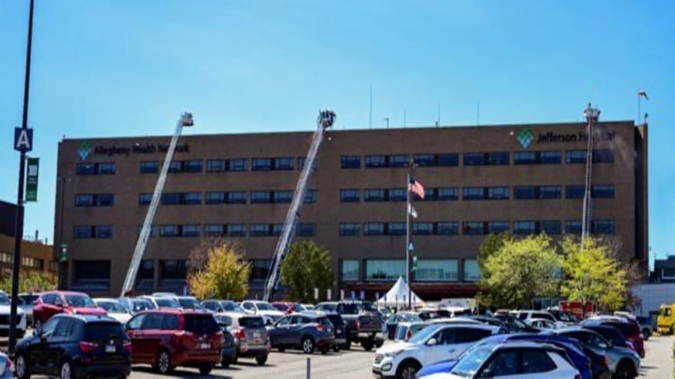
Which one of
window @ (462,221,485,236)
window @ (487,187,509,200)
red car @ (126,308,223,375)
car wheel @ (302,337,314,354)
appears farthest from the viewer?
window @ (487,187,509,200)

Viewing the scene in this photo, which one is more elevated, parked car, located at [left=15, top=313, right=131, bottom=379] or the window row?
the window row

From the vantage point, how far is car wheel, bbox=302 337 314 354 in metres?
39.4

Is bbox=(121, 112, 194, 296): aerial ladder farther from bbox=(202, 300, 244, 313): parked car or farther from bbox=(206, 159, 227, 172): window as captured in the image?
bbox=(202, 300, 244, 313): parked car

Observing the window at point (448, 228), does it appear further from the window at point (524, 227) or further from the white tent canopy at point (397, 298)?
the white tent canopy at point (397, 298)

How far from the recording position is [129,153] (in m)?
103

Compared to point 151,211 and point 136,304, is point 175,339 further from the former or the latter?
point 151,211

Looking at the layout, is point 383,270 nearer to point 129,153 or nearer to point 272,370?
point 129,153

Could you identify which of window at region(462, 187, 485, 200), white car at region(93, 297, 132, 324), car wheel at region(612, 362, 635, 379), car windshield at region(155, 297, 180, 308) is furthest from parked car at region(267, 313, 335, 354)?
window at region(462, 187, 485, 200)

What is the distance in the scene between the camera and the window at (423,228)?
3688 inches

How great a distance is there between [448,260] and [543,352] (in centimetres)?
7663

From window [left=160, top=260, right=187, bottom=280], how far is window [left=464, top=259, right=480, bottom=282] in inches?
1140

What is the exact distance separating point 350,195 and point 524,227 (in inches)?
695

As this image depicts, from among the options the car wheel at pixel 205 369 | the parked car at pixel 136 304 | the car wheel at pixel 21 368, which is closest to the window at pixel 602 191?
the parked car at pixel 136 304

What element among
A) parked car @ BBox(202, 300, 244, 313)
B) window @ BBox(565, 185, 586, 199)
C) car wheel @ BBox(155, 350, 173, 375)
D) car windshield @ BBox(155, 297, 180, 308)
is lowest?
car wheel @ BBox(155, 350, 173, 375)
